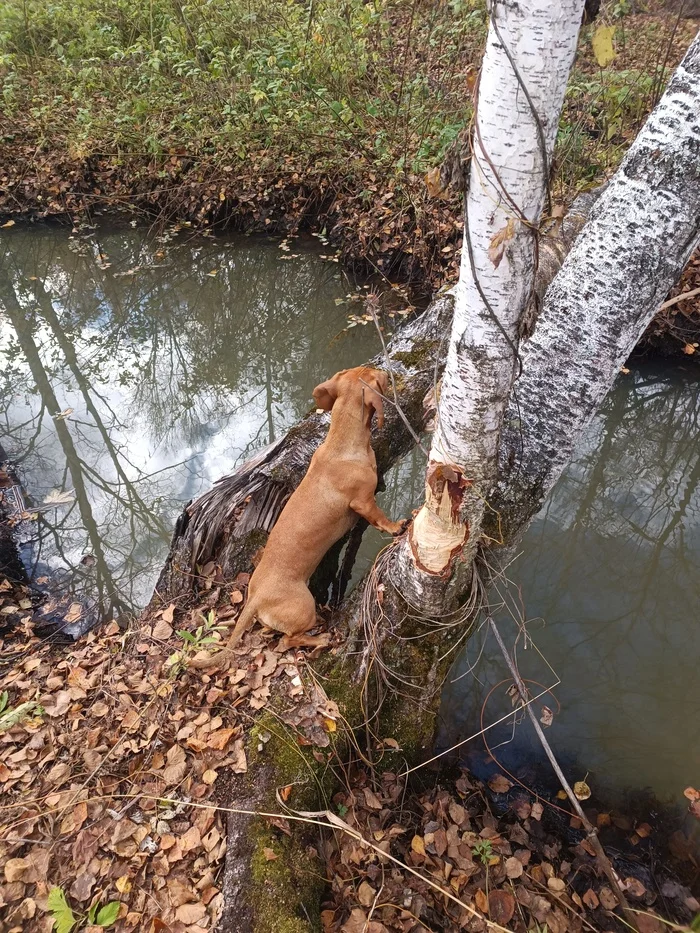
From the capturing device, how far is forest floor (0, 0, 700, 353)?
741 centimetres

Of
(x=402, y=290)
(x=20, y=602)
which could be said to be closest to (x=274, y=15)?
(x=402, y=290)

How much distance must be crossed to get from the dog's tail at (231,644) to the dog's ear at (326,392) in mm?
1308

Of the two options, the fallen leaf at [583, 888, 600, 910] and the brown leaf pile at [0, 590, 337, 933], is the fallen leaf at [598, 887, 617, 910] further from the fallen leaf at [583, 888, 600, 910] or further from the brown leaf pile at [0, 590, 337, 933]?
the brown leaf pile at [0, 590, 337, 933]

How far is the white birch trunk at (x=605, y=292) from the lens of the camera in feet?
6.82

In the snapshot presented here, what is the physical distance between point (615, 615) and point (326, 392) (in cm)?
315

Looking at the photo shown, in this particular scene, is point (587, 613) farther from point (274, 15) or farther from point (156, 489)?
point (274, 15)

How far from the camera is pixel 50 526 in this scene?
5.58 m

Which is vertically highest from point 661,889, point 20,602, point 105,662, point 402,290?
point 402,290

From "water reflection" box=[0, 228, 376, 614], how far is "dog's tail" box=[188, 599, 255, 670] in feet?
7.11

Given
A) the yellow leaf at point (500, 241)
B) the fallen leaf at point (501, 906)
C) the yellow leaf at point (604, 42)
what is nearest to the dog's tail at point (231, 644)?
the fallen leaf at point (501, 906)

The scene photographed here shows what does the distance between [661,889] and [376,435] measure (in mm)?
3140

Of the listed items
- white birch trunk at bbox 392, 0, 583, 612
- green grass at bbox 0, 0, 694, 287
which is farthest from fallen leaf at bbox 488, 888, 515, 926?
green grass at bbox 0, 0, 694, 287

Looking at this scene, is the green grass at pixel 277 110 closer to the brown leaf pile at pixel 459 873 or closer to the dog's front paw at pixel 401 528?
the dog's front paw at pixel 401 528

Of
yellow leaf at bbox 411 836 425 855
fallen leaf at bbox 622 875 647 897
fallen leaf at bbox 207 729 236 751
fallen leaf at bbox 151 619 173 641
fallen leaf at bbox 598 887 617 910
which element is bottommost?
fallen leaf at bbox 622 875 647 897
